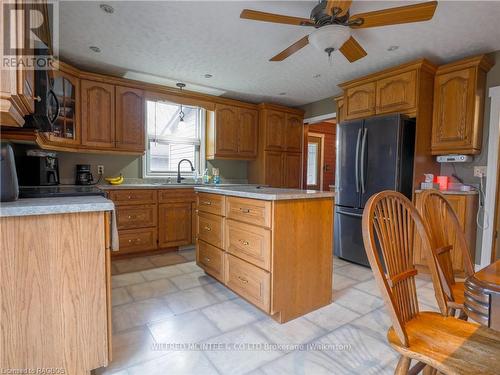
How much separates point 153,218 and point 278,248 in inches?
89.2

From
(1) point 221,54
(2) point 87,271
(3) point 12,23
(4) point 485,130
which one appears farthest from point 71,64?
(4) point 485,130

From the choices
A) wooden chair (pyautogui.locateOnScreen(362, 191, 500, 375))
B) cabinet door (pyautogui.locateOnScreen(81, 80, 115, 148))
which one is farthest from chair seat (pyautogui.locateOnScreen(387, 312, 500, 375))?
cabinet door (pyautogui.locateOnScreen(81, 80, 115, 148))

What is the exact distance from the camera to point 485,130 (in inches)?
115

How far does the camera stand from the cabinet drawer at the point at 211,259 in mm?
2469

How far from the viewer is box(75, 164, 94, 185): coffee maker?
3.48 m

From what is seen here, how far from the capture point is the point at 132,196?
11.3 ft

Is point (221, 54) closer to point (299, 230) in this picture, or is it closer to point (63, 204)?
point (299, 230)

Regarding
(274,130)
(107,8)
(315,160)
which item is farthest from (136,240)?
(315,160)

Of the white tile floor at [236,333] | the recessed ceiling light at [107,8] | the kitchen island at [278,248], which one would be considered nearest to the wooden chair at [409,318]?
the white tile floor at [236,333]

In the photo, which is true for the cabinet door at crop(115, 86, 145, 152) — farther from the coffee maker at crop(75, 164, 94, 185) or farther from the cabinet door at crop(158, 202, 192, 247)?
the cabinet door at crop(158, 202, 192, 247)

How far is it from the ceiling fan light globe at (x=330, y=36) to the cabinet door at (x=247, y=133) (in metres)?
2.74

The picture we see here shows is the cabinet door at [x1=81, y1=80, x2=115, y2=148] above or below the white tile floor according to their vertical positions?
above

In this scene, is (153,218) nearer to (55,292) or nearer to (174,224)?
(174,224)

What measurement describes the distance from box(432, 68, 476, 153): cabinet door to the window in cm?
339
